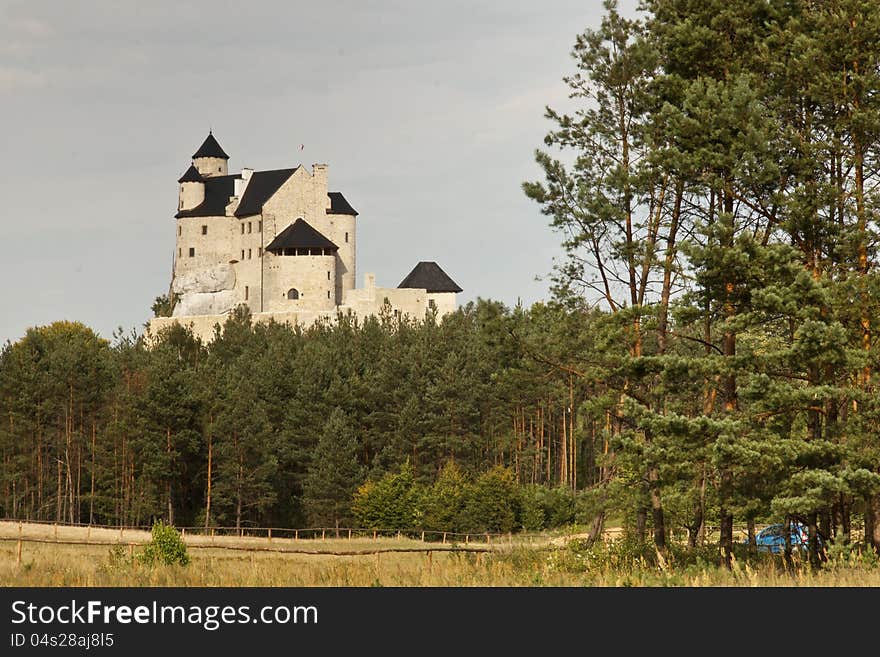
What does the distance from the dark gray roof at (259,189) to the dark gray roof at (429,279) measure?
13938 mm

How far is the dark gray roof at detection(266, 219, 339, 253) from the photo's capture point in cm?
10475

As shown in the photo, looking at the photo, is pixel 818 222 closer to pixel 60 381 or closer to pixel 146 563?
pixel 146 563

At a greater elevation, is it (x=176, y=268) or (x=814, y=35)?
(x=176, y=268)

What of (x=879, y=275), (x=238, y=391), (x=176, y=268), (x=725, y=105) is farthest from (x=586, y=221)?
(x=176, y=268)

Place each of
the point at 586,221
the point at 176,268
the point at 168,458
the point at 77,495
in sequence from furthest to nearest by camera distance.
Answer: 1. the point at 176,268
2. the point at 77,495
3. the point at 168,458
4. the point at 586,221

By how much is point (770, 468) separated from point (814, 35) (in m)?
6.94

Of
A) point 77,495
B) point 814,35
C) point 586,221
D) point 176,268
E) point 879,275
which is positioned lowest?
point 77,495

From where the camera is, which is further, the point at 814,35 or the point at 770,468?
the point at 814,35

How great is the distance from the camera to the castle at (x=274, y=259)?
4035 inches

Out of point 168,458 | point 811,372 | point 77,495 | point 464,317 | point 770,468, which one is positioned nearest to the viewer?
point 770,468

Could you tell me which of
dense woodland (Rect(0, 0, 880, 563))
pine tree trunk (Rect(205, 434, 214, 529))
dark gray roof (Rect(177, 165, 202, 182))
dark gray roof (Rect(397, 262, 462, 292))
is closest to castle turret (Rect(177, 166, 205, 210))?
dark gray roof (Rect(177, 165, 202, 182))

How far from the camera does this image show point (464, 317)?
87438mm

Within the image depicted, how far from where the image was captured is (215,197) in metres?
114

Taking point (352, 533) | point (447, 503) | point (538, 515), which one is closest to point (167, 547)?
point (447, 503)
